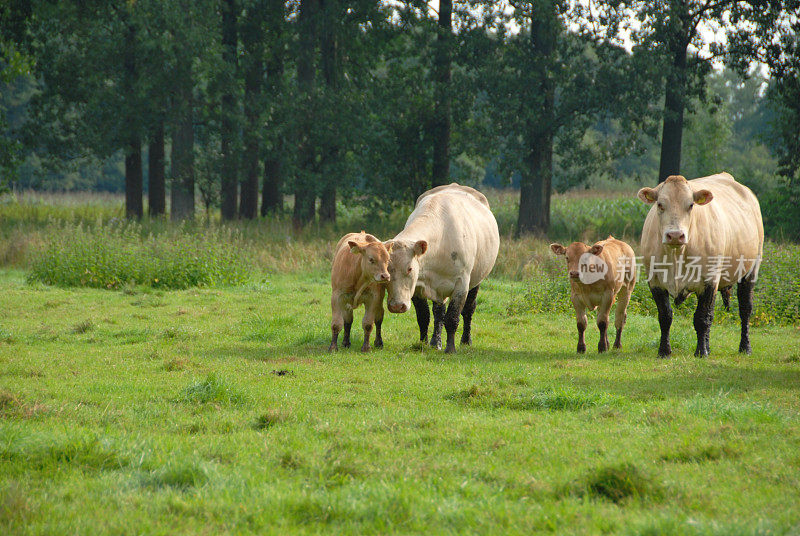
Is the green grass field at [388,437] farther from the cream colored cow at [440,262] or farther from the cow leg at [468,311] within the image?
the cream colored cow at [440,262]

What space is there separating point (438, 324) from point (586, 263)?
6.86ft

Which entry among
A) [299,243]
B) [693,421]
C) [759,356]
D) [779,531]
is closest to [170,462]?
[779,531]

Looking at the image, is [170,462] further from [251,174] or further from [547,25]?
[251,174]

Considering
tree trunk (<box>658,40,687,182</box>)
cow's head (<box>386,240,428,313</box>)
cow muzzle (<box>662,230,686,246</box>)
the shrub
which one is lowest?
the shrub

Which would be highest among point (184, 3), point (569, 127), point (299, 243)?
point (184, 3)

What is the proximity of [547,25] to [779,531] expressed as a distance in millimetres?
25356

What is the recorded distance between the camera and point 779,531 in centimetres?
397

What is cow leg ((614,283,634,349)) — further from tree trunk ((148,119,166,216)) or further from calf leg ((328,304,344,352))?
tree trunk ((148,119,166,216))

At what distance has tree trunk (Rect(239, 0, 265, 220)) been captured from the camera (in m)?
29.2

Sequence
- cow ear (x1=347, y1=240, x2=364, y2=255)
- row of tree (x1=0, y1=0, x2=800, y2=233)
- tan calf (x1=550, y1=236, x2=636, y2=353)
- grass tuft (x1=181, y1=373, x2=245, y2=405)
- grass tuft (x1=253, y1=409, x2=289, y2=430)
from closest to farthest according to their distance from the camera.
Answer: grass tuft (x1=253, y1=409, x2=289, y2=430)
grass tuft (x1=181, y1=373, x2=245, y2=405)
cow ear (x1=347, y1=240, x2=364, y2=255)
tan calf (x1=550, y1=236, x2=636, y2=353)
row of tree (x1=0, y1=0, x2=800, y2=233)

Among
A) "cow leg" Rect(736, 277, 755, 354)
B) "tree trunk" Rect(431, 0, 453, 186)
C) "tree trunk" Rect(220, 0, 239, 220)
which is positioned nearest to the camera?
"cow leg" Rect(736, 277, 755, 354)

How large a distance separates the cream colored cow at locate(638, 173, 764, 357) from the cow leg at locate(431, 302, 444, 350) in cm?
272

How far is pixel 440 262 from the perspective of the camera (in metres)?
10.7

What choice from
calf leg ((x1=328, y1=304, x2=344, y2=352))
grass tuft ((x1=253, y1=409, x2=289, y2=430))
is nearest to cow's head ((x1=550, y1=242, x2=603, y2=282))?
calf leg ((x1=328, y1=304, x2=344, y2=352))
